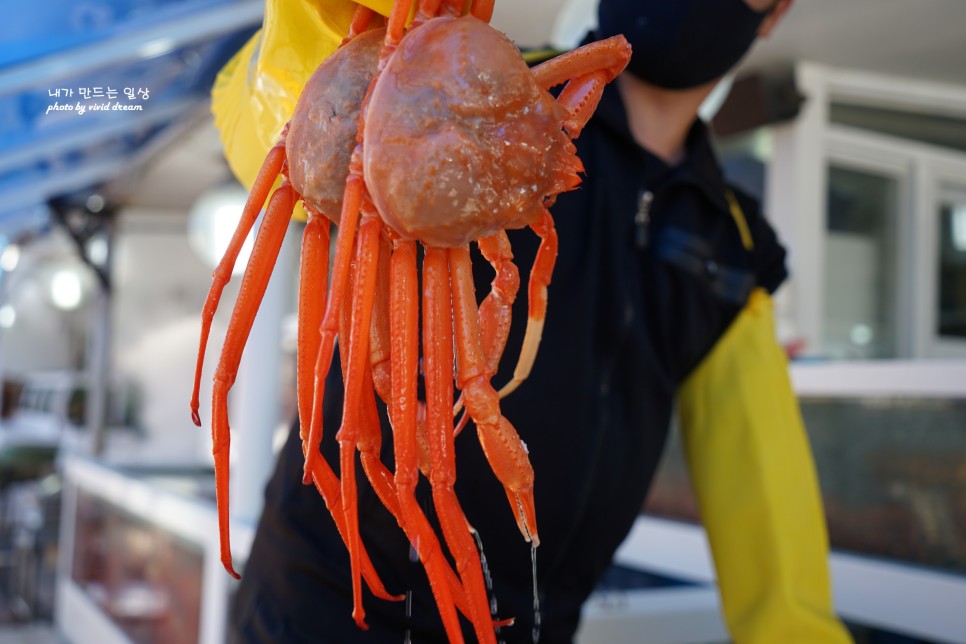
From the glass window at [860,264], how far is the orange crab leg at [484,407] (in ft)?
11.9

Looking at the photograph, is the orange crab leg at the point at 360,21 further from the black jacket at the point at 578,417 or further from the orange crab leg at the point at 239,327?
the black jacket at the point at 578,417

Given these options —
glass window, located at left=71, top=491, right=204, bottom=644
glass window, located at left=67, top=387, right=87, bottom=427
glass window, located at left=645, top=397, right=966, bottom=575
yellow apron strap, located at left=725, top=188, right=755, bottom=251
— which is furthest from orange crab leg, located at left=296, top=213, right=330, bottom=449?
glass window, located at left=67, top=387, right=87, bottom=427

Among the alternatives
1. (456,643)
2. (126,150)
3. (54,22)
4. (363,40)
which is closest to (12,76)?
(54,22)

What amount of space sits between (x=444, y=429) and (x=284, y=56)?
0.25 m

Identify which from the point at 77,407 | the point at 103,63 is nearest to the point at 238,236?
the point at 103,63

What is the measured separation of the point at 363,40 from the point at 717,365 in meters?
0.73

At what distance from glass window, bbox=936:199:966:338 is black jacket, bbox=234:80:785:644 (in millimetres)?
3313

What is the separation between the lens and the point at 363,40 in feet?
1.27

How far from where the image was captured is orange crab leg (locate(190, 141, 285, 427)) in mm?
365

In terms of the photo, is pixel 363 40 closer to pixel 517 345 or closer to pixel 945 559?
pixel 517 345

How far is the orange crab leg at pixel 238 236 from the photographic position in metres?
0.37

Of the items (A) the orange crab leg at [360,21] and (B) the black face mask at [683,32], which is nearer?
(A) the orange crab leg at [360,21]

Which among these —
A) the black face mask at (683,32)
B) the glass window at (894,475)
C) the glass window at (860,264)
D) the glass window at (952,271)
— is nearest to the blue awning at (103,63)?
the black face mask at (683,32)

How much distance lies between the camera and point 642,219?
89cm
